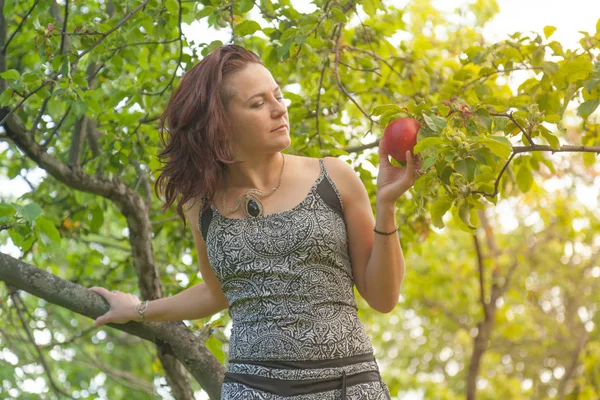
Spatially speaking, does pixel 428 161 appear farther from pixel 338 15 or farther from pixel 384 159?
pixel 338 15

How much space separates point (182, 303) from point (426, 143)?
1.03 m

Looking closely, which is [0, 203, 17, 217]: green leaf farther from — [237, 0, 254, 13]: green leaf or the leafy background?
[237, 0, 254, 13]: green leaf

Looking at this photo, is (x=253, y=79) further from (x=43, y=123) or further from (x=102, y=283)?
(x=102, y=283)

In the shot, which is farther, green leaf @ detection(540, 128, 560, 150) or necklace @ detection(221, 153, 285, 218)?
necklace @ detection(221, 153, 285, 218)

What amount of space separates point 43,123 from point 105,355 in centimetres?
544

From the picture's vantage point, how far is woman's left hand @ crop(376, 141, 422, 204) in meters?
1.78

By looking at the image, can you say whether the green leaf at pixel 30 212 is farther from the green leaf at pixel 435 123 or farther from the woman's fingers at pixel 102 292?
the green leaf at pixel 435 123

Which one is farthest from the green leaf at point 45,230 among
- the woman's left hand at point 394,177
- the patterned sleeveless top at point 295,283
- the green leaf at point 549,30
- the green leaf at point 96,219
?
the green leaf at point 549,30

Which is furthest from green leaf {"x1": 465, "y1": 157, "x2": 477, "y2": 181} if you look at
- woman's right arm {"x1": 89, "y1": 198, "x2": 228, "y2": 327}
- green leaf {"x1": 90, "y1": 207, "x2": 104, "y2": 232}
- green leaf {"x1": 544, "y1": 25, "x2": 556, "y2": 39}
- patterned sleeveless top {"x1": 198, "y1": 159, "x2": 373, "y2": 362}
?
green leaf {"x1": 90, "y1": 207, "x2": 104, "y2": 232}

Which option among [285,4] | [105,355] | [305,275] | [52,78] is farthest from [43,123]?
[105,355]

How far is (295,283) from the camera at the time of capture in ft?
6.35

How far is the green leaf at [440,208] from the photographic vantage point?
1917 millimetres

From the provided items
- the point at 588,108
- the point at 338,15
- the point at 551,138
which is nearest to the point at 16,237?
the point at 338,15

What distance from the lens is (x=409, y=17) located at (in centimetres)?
670
